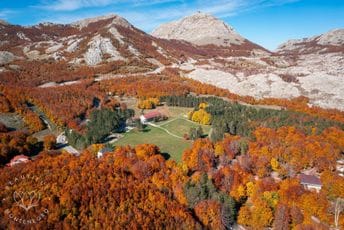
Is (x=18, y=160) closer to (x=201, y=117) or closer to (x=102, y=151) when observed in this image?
(x=102, y=151)

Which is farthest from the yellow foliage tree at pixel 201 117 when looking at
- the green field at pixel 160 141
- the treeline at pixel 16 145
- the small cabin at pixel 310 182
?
the treeline at pixel 16 145

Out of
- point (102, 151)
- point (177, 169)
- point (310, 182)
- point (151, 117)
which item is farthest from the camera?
point (151, 117)

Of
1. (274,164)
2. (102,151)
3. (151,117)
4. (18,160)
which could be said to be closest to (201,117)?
(151,117)

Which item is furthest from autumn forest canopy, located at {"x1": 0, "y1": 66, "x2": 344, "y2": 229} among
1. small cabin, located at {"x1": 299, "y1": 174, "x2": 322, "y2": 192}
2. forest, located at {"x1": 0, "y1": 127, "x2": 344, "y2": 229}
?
small cabin, located at {"x1": 299, "y1": 174, "x2": 322, "y2": 192}

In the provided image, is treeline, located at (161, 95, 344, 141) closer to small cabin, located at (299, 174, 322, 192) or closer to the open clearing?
small cabin, located at (299, 174, 322, 192)

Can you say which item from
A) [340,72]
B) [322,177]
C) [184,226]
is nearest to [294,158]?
[322,177]

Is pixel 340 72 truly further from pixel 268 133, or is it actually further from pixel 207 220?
pixel 207 220

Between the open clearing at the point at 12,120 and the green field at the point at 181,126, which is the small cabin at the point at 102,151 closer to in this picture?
the green field at the point at 181,126
